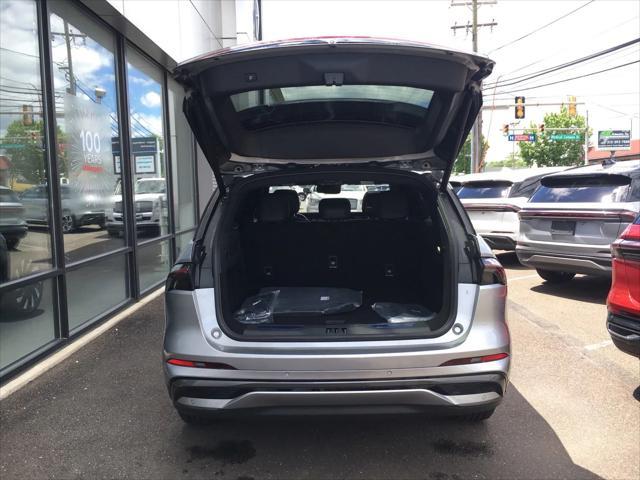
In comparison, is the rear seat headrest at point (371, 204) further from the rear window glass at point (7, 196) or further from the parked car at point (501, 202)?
the parked car at point (501, 202)

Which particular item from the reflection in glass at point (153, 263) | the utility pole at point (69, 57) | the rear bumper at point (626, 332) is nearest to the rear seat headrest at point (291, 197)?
the rear bumper at point (626, 332)

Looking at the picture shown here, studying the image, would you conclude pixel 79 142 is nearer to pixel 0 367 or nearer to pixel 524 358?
pixel 0 367

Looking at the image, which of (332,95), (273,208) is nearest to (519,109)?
(273,208)

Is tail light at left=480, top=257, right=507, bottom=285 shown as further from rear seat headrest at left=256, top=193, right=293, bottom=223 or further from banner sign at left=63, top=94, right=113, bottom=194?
banner sign at left=63, top=94, right=113, bottom=194

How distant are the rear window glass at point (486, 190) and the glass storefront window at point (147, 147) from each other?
222 inches

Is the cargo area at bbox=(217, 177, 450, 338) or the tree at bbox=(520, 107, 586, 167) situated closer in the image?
the cargo area at bbox=(217, 177, 450, 338)

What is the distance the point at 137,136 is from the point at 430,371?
613 centimetres

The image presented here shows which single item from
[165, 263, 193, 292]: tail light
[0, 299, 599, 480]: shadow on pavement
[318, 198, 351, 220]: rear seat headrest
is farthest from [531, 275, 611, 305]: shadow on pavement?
[165, 263, 193, 292]: tail light

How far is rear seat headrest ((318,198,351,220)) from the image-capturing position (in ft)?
13.5

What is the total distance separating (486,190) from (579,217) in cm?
333

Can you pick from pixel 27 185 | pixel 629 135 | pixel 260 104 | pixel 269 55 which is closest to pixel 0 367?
pixel 27 185

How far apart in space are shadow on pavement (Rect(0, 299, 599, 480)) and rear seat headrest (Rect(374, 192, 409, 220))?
144 cm

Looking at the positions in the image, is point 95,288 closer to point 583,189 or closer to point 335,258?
point 335,258

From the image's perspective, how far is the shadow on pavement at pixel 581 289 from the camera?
274 inches
